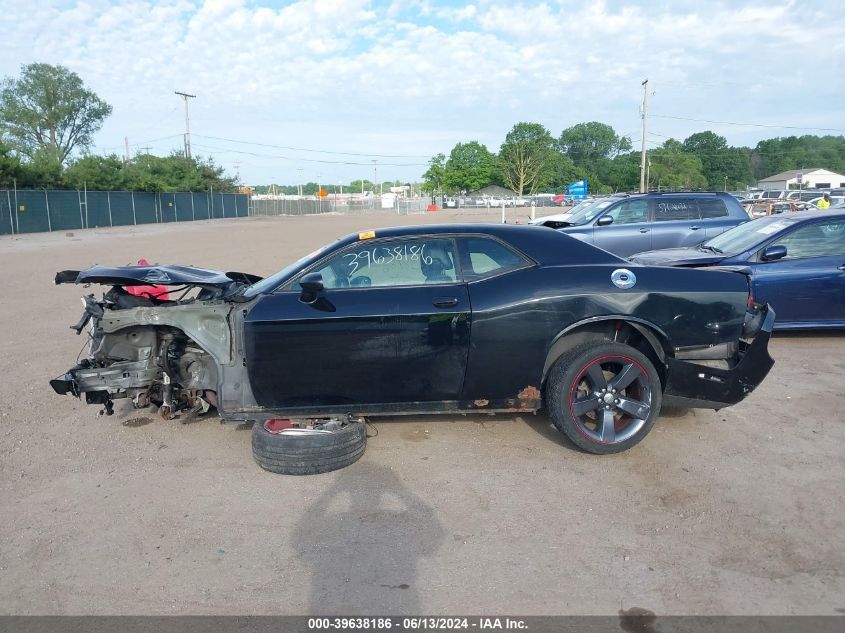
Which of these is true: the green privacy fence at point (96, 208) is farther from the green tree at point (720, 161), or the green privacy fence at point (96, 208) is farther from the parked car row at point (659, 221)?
the green tree at point (720, 161)

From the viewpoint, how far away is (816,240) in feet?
25.5

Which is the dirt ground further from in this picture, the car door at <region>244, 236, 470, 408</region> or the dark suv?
the dark suv

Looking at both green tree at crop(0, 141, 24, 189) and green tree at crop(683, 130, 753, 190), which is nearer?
green tree at crop(0, 141, 24, 189)

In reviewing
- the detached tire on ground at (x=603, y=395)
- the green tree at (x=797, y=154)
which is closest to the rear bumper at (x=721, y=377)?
the detached tire on ground at (x=603, y=395)

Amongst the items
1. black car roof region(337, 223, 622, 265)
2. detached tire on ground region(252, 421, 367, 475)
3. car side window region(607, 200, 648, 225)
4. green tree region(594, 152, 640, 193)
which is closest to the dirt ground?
detached tire on ground region(252, 421, 367, 475)

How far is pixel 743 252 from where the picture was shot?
7871 millimetres

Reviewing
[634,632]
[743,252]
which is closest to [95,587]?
[634,632]

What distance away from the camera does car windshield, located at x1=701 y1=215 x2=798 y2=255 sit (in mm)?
7988

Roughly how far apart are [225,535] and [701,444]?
3.37m

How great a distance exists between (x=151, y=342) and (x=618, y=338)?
346 centimetres

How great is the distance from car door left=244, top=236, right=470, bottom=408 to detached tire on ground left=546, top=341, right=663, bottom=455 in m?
0.71

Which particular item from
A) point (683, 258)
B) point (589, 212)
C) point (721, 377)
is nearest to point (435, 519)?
point (721, 377)

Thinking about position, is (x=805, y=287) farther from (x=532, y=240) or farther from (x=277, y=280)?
(x=277, y=280)

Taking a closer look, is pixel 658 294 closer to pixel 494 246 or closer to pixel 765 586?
pixel 494 246
